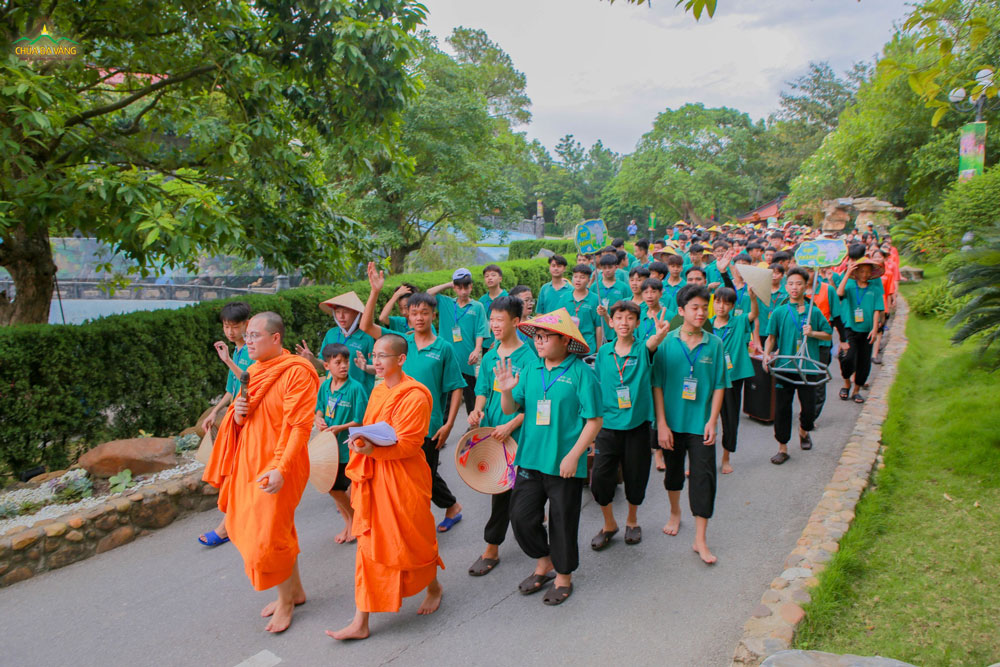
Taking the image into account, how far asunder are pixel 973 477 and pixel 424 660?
479cm

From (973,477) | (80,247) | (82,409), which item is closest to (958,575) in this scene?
(973,477)

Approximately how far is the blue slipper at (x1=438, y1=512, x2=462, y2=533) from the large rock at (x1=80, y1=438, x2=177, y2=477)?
2.65 meters

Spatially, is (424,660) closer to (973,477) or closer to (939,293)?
(973,477)

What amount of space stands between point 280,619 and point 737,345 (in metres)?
4.39

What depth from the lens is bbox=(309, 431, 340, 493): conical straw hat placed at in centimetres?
423

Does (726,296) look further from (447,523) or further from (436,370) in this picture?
(447,523)

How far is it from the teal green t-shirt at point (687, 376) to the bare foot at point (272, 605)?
2731 mm

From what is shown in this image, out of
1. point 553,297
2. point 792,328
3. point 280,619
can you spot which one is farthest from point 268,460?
point 792,328

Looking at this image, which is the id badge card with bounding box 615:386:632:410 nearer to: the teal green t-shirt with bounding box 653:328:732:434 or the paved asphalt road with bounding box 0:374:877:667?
the teal green t-shirt with bounding box 653:328:732:434

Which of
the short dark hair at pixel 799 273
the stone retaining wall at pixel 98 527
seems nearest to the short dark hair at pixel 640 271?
the short dark hair at pixel 799 273

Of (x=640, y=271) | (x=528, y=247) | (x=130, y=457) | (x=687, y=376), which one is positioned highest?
(x=528, y=247)

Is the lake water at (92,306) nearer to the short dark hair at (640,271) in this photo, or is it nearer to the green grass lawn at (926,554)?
the short dark hair at (640,271)

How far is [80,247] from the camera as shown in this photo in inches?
635

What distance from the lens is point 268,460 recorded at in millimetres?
3842
